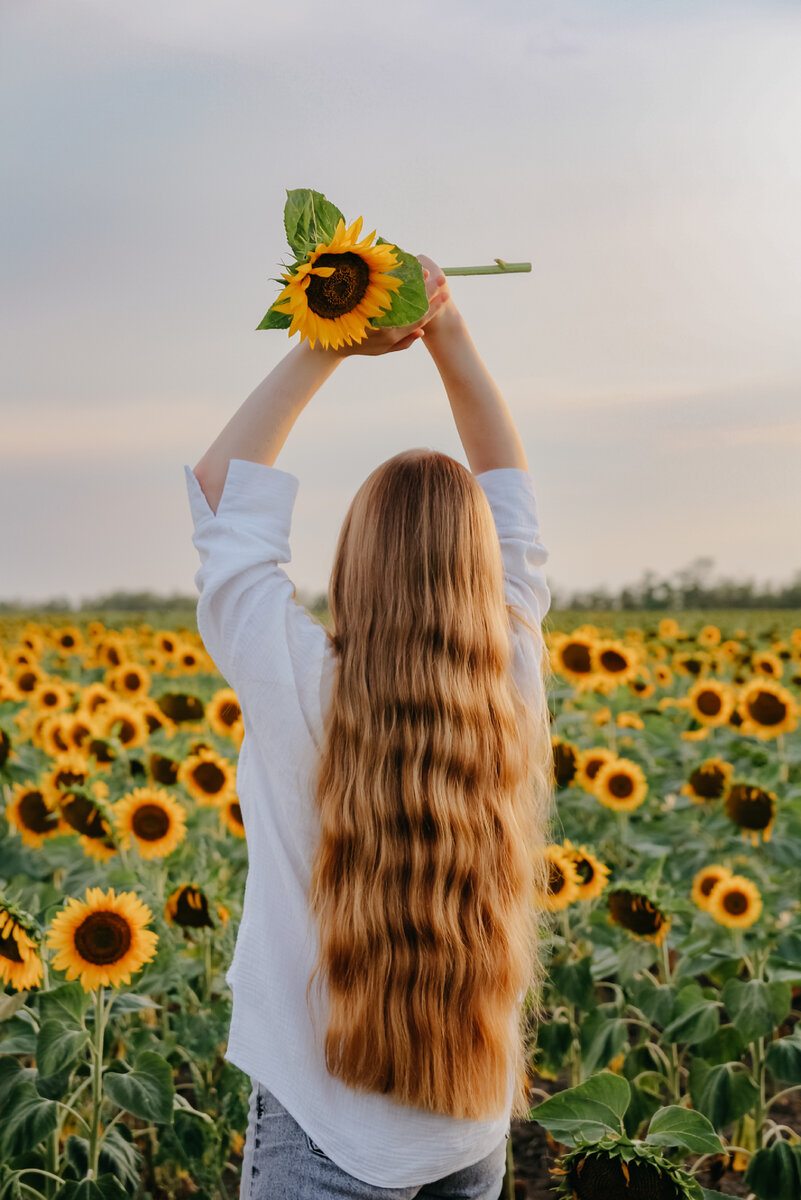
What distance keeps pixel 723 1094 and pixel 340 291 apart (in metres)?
2.47

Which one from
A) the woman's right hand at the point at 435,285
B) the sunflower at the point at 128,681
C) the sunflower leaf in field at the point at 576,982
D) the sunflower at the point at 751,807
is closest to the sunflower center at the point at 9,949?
the sunflower leaf in field at the point at 576,982

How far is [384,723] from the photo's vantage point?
1.68 m

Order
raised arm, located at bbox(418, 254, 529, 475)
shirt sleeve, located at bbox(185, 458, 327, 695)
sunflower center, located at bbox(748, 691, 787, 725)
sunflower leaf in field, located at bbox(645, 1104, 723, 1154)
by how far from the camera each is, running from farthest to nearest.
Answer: sunflower center, located at bbox(748, 691, 787, 725) < raised arm, located at bbox(418, 254, 529, 475) < sunflower leaf in field, located at bbox(645, 1104, 723, 1154) < shirt sleeve, located at bbox(185, 458, 327, 695)

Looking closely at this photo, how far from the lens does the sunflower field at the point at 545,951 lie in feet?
8.43

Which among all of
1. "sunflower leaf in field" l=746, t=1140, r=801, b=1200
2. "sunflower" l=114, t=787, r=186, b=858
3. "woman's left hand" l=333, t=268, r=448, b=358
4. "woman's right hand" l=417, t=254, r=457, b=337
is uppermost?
"woman's right hand" l=417, t=254, r=457, b=337

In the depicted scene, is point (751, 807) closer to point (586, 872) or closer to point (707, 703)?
point (586, 872)

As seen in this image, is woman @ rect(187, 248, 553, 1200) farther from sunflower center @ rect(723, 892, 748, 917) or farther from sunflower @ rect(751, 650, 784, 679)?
sunflower @ rect(751, 650, 784, 679)

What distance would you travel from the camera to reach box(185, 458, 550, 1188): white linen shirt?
164 cm

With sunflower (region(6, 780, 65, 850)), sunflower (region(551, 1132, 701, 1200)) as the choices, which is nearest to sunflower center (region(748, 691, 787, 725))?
sunflower (region(6, 780, 65, 850))

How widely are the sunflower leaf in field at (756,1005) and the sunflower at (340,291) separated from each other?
228 centimetres

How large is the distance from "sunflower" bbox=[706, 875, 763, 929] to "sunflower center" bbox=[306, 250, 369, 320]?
263 cm

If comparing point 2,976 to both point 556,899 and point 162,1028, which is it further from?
point 556,899

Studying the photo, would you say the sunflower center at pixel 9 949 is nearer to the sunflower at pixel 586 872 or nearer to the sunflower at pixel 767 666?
the sunflower at pixel 586 872

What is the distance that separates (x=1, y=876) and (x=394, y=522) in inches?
127
